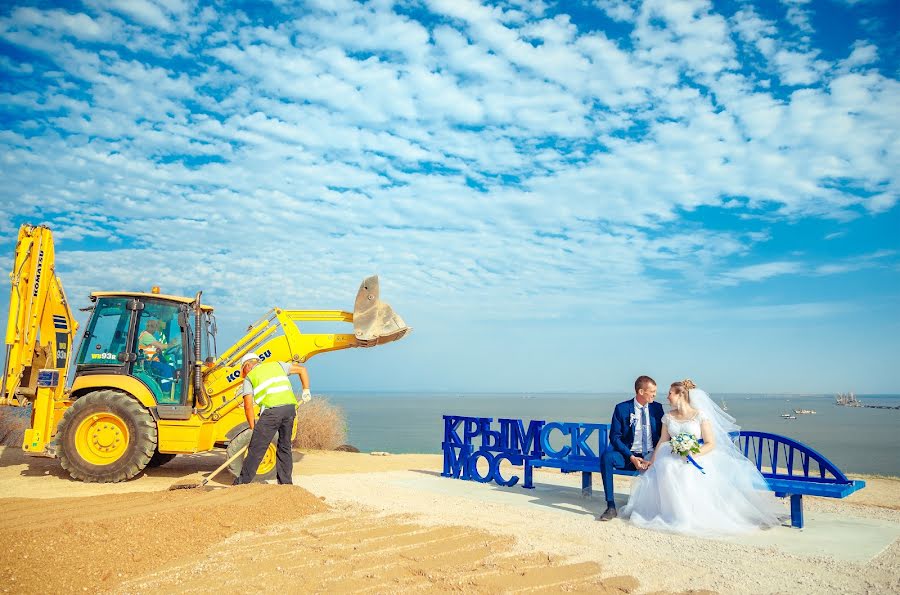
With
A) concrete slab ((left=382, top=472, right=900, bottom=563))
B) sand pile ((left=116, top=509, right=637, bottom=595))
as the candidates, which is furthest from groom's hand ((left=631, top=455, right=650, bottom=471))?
sand pile ((left=116, top=509, right=637, bottom=595))

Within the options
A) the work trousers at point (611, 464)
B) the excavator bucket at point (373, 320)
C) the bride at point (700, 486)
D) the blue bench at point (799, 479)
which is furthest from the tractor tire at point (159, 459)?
the bride at point (700, 486)

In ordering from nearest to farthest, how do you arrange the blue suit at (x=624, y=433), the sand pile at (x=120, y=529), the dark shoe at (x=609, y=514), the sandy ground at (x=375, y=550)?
the sandy ground at (x=375, y=550), the sand pile at (x=120, y=529), the dark shoe at (x=609, y=514), the blue suit at (x=624, y=433)

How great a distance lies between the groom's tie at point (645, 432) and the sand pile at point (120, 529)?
3.83 metres

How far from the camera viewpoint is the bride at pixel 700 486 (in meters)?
6.70

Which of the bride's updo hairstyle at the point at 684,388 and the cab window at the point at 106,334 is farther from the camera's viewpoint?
the cab window at the point at 106,334

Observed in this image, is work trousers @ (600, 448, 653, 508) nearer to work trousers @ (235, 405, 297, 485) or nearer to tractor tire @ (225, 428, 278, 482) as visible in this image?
work trousers @ (235, 405, 297, 485)

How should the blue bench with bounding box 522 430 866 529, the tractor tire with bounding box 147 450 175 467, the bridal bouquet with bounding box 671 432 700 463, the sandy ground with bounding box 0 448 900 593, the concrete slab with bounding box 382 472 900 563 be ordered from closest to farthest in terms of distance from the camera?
1. the sandy ground with bounding box 0 448 900 593
2. the concrete slab with bounding box 382 472 900 563
3. the blue bench with bounding box 522 430 866 529
4. the bridal bouquet with bounding box 671 432 700 463
5. the tractor tire with bounding box 147 450 175 467

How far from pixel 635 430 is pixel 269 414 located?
4.68m

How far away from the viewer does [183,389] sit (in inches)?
391

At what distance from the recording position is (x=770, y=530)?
6742mm

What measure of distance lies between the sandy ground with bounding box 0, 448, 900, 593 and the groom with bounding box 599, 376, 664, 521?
711 mm

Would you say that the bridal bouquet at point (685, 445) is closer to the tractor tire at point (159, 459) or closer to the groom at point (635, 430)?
the groom at point (635, 430)

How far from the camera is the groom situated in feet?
25.2

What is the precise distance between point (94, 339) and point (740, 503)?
360 inches
